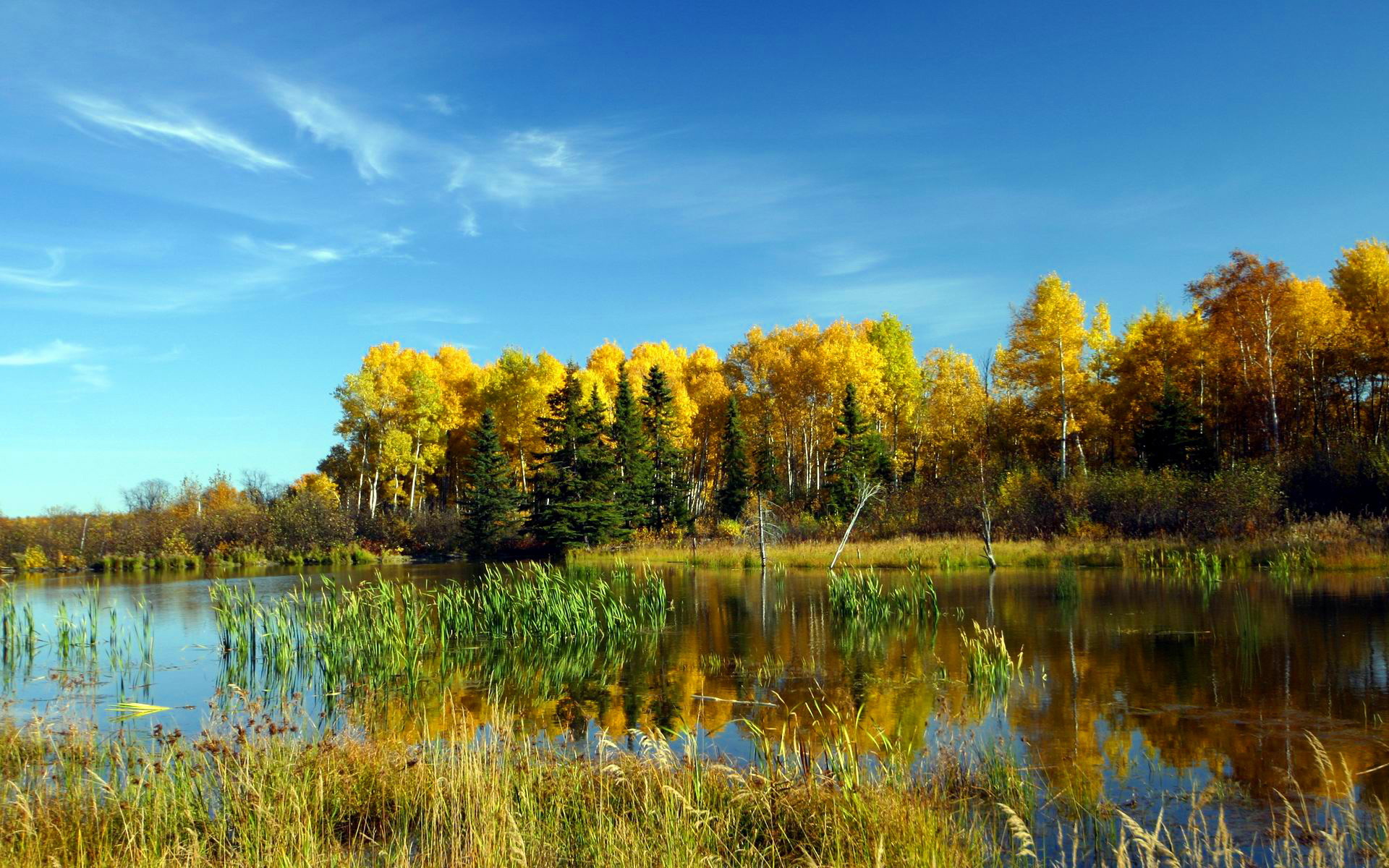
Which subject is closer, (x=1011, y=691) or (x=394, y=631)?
(x=1011, y=691)

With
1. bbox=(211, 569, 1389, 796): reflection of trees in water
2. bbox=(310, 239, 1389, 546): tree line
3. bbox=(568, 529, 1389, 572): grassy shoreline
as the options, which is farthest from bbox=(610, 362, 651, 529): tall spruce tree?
bbox=(211, 569, 1389, 796): reflection of trees in water

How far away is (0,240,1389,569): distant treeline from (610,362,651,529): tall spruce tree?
148 mm

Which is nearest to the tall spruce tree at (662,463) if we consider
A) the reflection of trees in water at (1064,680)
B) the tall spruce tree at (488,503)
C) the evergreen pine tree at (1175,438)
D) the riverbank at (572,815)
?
the tall spruce tree at (488,503)

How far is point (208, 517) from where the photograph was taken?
54.1 m

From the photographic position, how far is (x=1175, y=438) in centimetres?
3800

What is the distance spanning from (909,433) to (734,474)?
44.7ft

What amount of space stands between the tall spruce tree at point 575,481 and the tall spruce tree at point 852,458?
1094cm

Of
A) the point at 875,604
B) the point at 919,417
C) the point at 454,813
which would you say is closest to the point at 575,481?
the point at 919,417

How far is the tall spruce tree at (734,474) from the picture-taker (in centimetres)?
4812

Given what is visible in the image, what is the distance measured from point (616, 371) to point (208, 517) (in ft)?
88.9

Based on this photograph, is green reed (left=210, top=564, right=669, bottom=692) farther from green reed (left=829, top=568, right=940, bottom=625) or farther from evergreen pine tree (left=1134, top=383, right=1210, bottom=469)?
evergreen pine tree (left=1134, top=383, right=1210, bottom=469)

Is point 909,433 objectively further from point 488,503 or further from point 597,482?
point 488,503

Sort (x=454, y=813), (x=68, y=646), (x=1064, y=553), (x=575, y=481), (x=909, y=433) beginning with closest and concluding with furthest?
(x=454, y=813) → (x=68, y=646) → (x=1064, y=553) → (x=575, y=481) → (x=909, y=433)

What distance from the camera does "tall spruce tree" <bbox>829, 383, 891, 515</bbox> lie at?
4366cm
